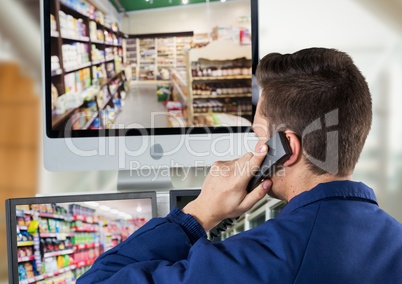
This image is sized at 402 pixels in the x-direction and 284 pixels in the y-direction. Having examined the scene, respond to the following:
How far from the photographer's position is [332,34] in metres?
2.39

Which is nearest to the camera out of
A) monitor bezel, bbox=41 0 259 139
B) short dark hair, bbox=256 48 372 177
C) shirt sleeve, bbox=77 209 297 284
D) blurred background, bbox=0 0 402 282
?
shirt sleeve, bbox=77 209 297 284

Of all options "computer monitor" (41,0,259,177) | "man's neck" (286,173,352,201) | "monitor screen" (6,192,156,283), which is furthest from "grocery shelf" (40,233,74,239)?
"man's neck" (286,173,352,201)

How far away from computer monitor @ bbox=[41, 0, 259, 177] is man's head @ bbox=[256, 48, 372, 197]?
820 mm

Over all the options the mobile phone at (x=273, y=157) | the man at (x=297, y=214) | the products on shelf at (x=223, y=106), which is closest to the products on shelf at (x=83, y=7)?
the products on shelf at (x=223, y=106)

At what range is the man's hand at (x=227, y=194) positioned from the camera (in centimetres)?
131

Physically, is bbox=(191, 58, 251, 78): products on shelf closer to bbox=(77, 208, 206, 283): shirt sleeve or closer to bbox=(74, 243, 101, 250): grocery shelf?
bbox=(74, 243, 101, 250): grocery shelf

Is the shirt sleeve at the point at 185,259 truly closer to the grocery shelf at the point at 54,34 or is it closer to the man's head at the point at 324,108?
the man's head at the point at 324,108

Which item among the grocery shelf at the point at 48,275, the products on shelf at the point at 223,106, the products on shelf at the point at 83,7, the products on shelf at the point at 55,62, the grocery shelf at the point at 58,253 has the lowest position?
the grocery shelf at the point at 48,275

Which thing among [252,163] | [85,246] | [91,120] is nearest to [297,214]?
[252,163]

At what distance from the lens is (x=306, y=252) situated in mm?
1075

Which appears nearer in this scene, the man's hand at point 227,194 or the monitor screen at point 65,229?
the man's hand at point 227,194

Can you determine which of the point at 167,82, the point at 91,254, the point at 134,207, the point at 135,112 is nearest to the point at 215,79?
the point at 167,82

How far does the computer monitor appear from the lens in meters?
2.01

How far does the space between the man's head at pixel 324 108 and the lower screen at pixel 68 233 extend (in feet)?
2.66
